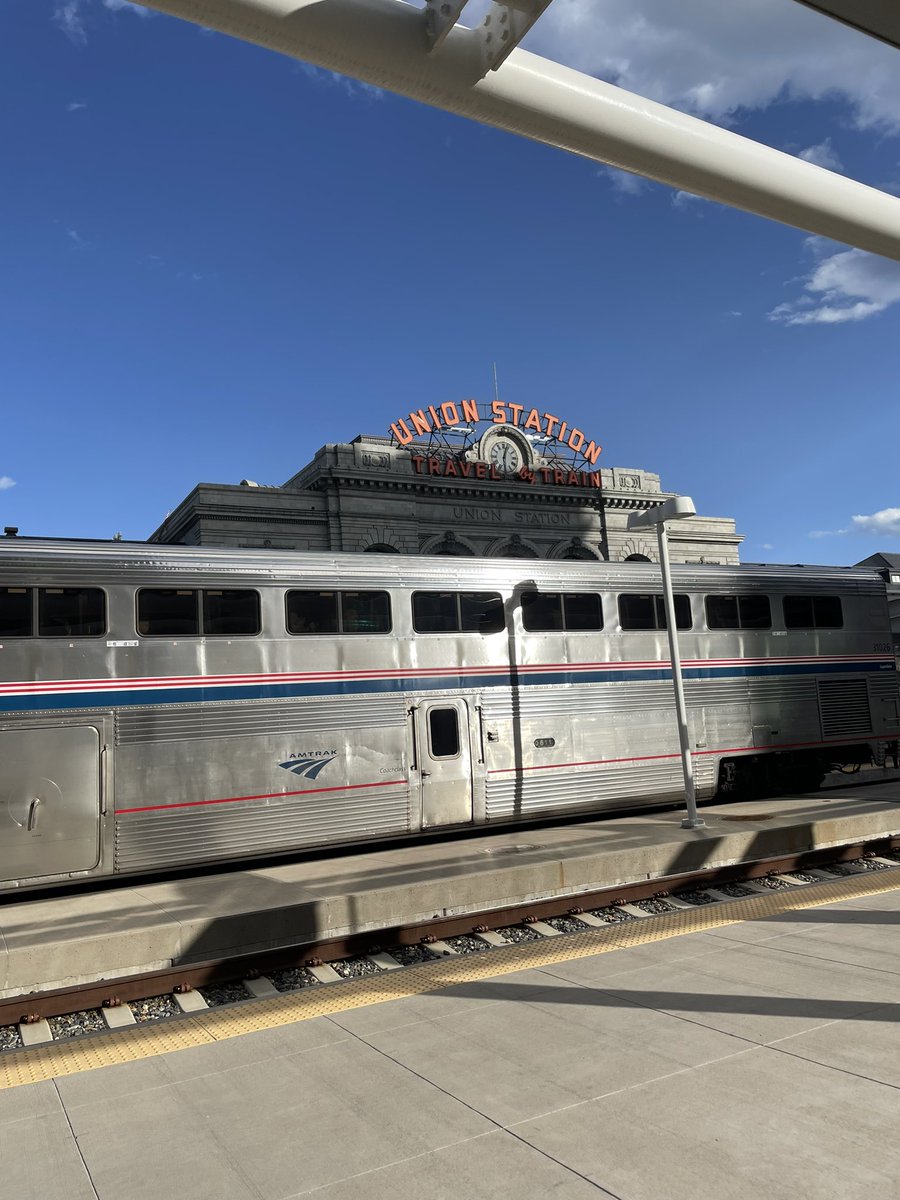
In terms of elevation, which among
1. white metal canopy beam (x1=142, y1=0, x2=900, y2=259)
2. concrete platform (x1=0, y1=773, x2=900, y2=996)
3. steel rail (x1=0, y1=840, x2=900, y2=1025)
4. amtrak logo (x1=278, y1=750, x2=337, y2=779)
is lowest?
steel rail (x1=0, y1=840, x2=900, y2=1025)

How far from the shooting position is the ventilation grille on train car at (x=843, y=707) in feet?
54.3

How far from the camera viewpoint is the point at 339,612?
12336mm

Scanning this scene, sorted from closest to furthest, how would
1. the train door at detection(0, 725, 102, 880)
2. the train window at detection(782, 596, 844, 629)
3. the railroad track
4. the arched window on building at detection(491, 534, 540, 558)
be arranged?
the railroad track
the train door at detection(0, 725, 102, 880)
the train window at detection(782, 596, 844, 629)
the arched window on building at detection(491, 534, 540, 558)

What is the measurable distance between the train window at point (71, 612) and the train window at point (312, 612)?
236cm

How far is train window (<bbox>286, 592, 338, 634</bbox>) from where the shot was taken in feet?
39.2

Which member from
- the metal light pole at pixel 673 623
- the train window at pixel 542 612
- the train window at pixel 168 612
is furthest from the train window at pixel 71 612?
the metal light pole at pixel 673 623

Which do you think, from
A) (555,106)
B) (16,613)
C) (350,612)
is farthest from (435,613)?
(555,106)

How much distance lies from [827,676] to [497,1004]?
39.1 feet

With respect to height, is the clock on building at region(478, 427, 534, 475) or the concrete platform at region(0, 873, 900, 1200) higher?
the clock on building at region(478, 427, 534, 475)

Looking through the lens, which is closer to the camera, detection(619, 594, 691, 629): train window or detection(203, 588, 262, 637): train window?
detection(203, 588, 262, 637): train window

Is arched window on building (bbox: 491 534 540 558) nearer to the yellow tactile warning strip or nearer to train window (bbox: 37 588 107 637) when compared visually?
train window (bbox: 37 588 107 637)

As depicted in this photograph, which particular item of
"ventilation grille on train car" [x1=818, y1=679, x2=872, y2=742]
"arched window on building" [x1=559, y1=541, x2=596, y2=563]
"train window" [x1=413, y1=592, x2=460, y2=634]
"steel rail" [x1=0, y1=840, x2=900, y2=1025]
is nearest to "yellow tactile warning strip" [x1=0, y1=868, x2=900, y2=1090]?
"steel rail" [x1=0, y1=840, x2=900, y2=1025]

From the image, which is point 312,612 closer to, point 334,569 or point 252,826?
point 334,569

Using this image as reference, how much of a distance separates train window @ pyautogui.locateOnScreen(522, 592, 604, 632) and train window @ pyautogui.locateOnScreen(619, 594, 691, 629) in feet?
1.63
